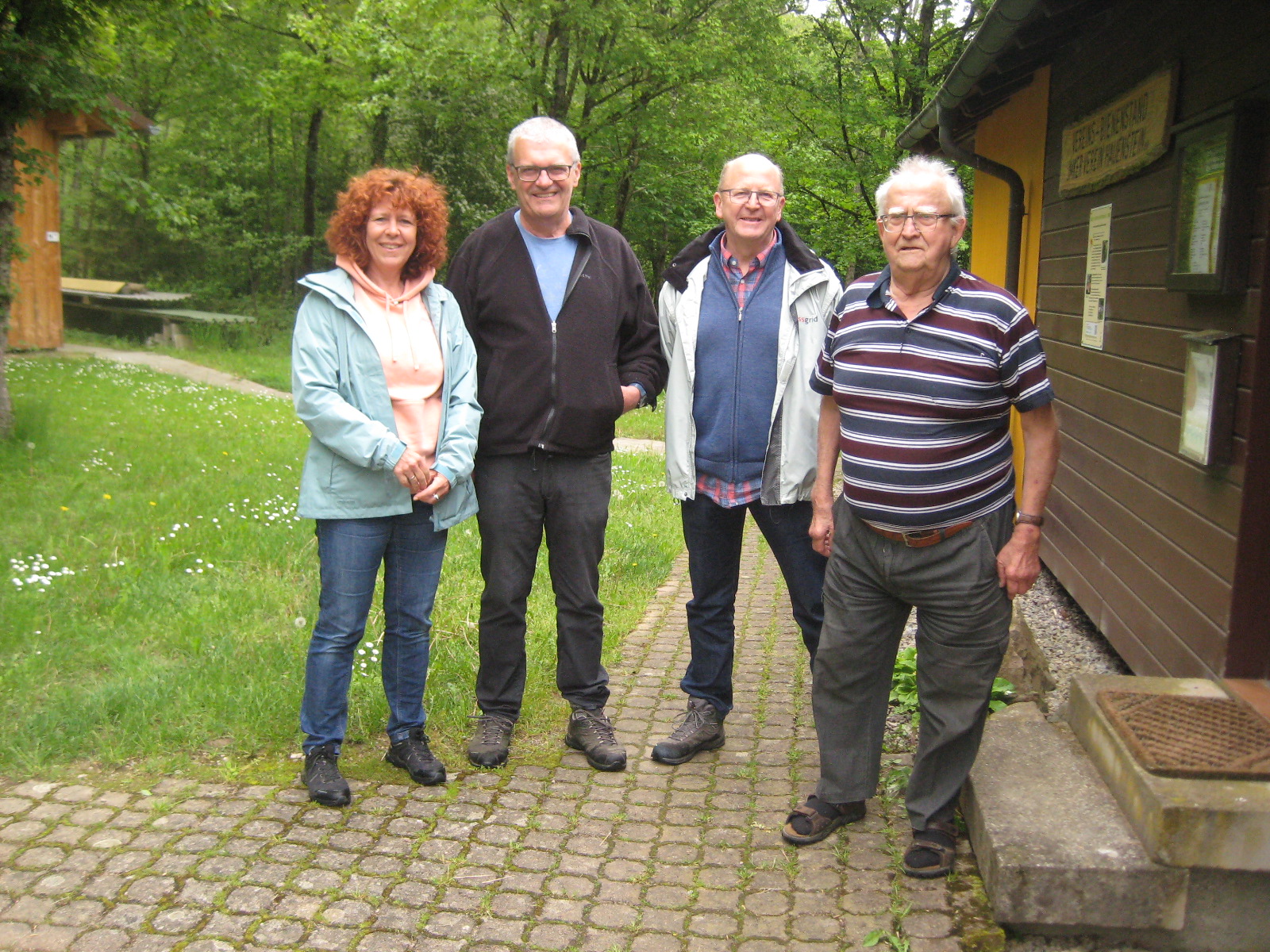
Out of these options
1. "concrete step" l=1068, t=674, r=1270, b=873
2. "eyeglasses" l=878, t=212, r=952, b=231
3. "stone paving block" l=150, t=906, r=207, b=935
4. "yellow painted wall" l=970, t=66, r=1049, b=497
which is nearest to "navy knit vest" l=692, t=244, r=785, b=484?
"eyeglasses" l=878, t=212, r=952, b=231

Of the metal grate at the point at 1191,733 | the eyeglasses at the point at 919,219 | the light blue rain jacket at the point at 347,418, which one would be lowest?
the metal grate at the point at 1191,733

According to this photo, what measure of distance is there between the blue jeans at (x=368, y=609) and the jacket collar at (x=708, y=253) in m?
1.14

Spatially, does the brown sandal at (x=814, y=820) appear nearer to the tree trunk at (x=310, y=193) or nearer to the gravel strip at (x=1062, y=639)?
the gravel strip at (x=1062, y=639)

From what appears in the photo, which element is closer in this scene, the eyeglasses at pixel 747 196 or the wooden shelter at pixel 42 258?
the eyeglasses at pixel 747 196

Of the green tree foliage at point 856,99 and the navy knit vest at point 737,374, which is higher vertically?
the green tree foliage at point 856,99

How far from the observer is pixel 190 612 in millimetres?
5238

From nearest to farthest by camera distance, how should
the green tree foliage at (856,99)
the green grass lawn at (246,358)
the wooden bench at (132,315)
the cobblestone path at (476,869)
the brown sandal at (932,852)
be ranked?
the cobblestone path at (476,869) < the brown sandal at (932,852) < the green tree foliage at (856,99) < the green grass lawn at (246,358) < the wooden bench at (132,315)

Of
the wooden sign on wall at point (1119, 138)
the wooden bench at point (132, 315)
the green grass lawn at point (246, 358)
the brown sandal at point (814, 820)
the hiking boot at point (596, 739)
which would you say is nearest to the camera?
the brown sandal at point (814, 820)

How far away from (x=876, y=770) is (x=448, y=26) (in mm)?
18995

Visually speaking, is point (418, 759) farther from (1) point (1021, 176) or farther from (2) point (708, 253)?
(1) point (1021, 176)

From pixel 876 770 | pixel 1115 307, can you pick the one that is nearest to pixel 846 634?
pixel 876 770

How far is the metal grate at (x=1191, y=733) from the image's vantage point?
9.30 feet

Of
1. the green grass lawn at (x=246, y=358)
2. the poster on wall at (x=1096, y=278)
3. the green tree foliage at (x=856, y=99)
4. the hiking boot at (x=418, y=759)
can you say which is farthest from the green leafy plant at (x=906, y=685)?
the green grass lawn at (x=246, y=358)

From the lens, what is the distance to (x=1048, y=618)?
227 inches
